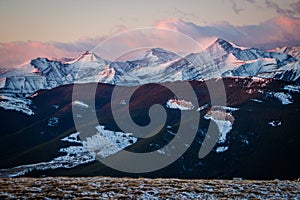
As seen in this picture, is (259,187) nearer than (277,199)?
No

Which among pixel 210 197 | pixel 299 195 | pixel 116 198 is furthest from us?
pixel 299 195

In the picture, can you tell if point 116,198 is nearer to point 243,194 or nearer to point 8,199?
point 8,199

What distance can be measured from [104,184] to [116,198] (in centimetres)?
681

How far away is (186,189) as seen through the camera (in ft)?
132

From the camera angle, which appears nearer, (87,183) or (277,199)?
(277,199)

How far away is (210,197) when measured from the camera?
1471 inches

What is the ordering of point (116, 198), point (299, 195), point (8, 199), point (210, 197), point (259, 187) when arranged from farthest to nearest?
point (259, 187)
point (299, 195)
point (210, 197)
point (116, 198)
point (8, 199)

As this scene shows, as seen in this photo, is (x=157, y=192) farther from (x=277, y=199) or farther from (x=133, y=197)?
(x=277, y=199)

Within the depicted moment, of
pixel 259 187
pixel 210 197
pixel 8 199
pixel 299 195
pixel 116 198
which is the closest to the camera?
pixel 8 199

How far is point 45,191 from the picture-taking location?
119ft

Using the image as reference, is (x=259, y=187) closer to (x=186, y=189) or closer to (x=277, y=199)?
(x=277, y=199)

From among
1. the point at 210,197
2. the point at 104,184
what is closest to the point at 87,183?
the point at 104,184

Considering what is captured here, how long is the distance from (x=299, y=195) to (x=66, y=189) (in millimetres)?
24629

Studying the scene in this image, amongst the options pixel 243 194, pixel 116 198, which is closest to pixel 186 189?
pixel 243 194
